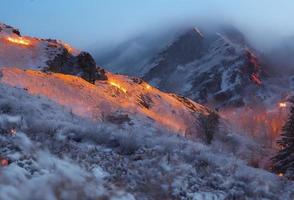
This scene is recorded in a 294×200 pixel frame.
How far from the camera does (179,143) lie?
740 inches

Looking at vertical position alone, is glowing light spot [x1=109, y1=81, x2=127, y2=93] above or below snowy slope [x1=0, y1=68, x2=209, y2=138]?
above

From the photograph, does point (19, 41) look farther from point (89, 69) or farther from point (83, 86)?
point (83, 86)

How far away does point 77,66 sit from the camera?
256 ft

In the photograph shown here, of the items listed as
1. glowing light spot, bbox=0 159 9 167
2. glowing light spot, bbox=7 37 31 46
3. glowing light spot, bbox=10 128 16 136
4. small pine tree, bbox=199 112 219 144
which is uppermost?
glowing light spot, bbox=7 37 31 46

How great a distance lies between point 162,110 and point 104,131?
177 feet

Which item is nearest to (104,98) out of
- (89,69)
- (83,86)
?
(83,86)

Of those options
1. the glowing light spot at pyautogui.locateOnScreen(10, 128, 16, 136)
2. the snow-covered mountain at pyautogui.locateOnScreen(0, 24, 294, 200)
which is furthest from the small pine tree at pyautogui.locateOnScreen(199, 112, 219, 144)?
the glowing light spot at pyautogui.locateOnScreen(10, 128, 16, 136)

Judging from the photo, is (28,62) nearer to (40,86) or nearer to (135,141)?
(40,86)

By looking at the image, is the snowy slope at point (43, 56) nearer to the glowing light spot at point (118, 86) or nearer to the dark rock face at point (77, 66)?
the dark rock face at point (77, 66)

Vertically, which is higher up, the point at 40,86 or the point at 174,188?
the point at 40,86

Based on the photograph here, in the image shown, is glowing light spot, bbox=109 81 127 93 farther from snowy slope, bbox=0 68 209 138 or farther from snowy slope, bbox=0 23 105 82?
snowy slope, bbox=0 23 105 82

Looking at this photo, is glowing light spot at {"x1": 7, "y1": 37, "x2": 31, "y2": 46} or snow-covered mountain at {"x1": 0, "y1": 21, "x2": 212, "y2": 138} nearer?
snow-covered mountain at {"x1": 0, "y1": 21, "x2": 212, "y2": 138}

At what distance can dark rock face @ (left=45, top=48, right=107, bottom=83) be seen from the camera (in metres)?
72.7

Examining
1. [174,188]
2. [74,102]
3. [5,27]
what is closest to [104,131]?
[174,188]
